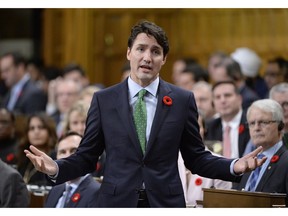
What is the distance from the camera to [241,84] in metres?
9.80

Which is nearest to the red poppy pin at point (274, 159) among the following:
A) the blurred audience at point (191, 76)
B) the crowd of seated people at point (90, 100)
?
the crowd of seated people at point (90, 100)

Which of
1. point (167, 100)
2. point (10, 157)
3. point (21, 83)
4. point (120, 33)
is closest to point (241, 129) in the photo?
point (10, 157)

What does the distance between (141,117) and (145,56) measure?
326mm

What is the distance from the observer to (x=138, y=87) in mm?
4984

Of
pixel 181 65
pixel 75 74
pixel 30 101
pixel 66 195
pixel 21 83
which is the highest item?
pixel 181 65

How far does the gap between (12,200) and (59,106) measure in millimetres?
4398

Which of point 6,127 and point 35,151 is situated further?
point 6,127

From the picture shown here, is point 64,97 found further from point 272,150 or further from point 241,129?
point 272,150

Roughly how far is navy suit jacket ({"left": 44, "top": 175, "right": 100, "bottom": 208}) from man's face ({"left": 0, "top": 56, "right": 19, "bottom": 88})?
6196mm

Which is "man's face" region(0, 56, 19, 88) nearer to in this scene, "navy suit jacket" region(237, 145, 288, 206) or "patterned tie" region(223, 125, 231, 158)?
"patterned tie" region(223, 125, 231, 158)

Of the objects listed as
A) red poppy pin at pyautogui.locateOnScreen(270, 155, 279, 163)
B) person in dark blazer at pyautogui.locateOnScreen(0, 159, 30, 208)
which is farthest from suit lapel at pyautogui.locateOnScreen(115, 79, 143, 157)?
person in dark blazer at pyautogui.locateOnScreen(0, 159, 30, 208)

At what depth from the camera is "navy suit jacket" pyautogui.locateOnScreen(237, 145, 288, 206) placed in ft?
20.0

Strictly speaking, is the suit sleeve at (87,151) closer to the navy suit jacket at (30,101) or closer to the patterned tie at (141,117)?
the patterned tie at (141,117)

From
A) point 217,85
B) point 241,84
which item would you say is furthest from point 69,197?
point 241,84
